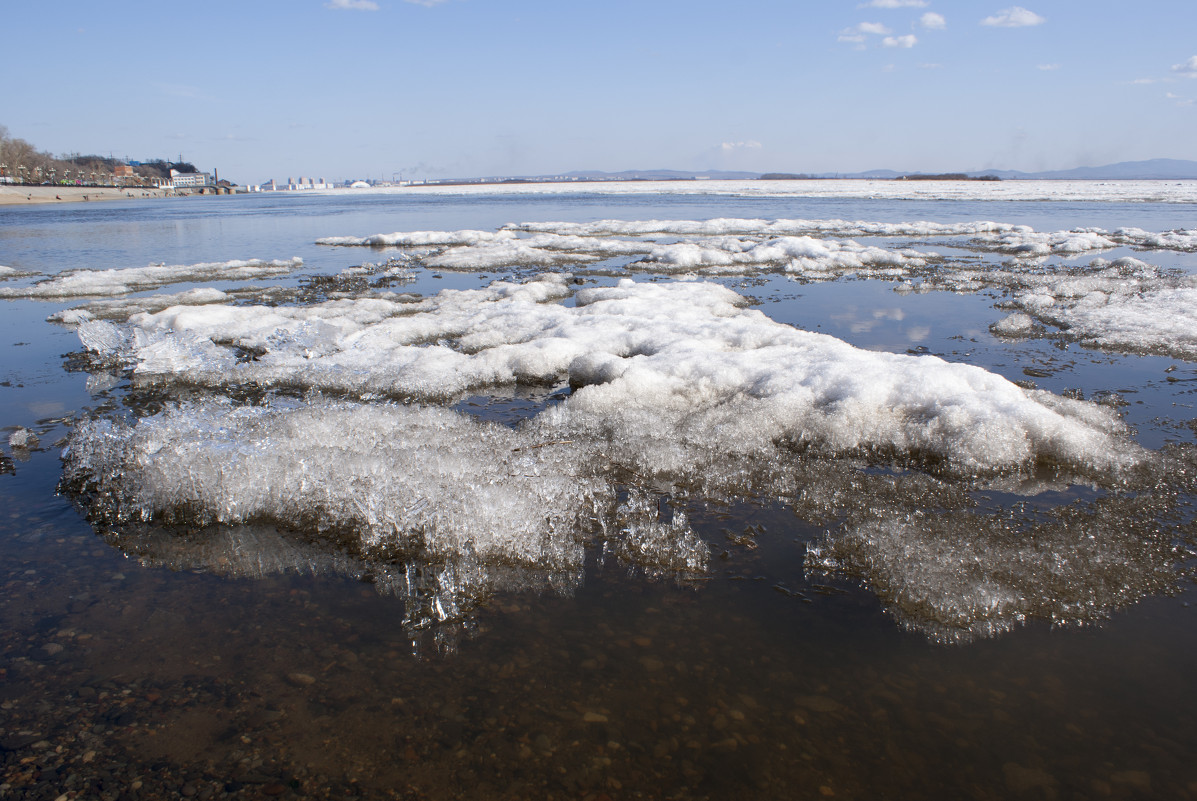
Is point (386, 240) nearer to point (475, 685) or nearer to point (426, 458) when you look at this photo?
point (426, 458)

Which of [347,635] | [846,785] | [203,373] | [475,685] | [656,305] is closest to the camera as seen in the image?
[846,785]

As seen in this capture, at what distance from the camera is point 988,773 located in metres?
2.29

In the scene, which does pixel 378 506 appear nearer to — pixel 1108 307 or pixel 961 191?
pixel 1108 307

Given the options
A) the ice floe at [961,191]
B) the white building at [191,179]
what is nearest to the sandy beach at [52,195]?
the white building at [191,179]

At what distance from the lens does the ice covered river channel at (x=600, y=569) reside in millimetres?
2381

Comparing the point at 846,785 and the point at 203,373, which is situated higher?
the point at 203,373

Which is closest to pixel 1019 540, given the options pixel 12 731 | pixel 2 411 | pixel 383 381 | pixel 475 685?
pixel 475 685

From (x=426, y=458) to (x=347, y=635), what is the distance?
1.55 meters

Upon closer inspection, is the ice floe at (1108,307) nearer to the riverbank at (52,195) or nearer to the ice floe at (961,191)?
the ice floe at (961,191)

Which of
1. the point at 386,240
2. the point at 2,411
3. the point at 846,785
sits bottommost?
the point at 846,785

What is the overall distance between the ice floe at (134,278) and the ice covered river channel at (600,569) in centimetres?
603

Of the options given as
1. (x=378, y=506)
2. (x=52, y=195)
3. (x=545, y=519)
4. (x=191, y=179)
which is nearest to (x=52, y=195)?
(x=52, y=195)

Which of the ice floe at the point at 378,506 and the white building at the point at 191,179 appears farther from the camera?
the white building at the point at 191,179

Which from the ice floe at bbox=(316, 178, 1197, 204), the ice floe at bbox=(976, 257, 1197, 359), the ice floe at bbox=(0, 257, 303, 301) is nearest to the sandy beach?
the ice floe at bbox=(316, 178, 1197, 204)
